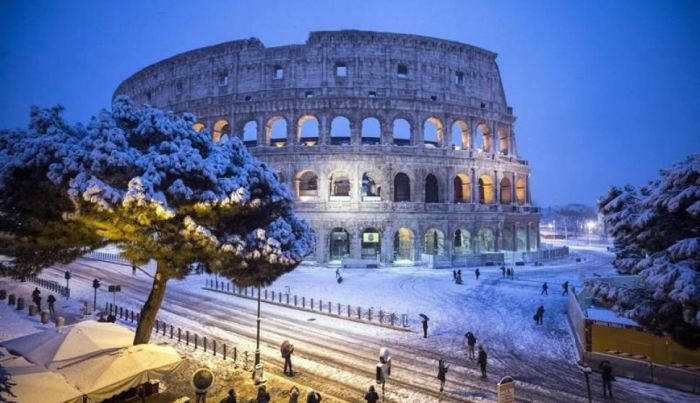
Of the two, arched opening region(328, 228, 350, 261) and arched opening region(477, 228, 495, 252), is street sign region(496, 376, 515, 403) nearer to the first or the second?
arched opening region(328, 228, 350, 261)

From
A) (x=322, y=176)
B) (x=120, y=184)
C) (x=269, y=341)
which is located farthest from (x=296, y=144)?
(x=120, y=184)

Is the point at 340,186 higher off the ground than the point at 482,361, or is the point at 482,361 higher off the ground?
the point at 340,186

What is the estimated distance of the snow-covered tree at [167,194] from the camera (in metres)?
8.45

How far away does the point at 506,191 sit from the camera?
41562 millimetres

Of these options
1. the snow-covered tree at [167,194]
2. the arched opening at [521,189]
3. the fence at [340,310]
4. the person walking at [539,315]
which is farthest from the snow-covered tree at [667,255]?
the arched opening at [521,189]

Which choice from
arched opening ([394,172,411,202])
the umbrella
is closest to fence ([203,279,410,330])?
the umbrella

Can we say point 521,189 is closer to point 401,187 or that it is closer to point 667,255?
point 401,187

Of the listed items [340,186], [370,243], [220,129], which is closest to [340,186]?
[340,186]

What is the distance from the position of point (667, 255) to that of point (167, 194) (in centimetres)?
1122

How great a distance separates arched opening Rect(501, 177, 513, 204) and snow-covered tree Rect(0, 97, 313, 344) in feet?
114

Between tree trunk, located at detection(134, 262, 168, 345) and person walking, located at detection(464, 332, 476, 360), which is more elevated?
tree trunk, located at detection(134, 262, 168, 345)

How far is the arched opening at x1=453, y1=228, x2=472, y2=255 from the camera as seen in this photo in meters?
36.6

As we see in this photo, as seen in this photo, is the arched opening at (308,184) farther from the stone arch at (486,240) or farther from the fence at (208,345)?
the fence at (208,345)

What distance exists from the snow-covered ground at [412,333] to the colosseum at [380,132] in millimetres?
6744
